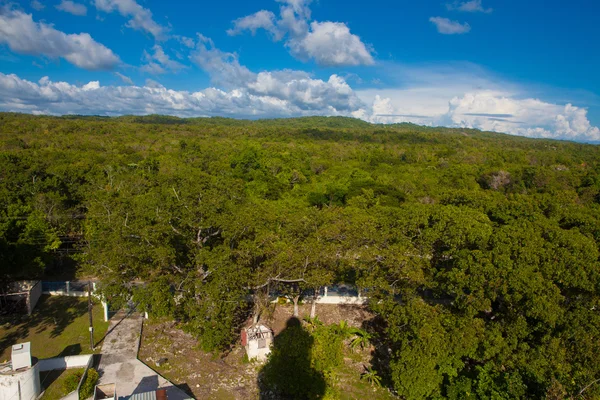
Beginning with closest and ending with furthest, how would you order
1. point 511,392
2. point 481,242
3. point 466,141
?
1. point 511,392
2. point 481,242
3. point 466,141

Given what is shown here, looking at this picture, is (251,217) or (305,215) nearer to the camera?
(251,217)

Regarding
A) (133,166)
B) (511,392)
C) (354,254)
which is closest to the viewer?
(511,392)

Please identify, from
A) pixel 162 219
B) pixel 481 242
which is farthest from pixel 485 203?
pixel 162 219

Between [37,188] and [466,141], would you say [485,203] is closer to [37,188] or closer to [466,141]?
[37,188]

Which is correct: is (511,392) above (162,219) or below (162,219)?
below

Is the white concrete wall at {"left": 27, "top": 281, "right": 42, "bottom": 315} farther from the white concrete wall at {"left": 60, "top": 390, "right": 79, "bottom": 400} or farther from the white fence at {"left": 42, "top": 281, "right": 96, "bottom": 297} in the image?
the white concrete wall at {"left": 60, "top": 390, "right": 79, "bottom": 400}

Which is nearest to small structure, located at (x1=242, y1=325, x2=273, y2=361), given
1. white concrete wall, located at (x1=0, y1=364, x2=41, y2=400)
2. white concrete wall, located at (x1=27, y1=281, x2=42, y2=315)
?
white concrete wall, located at (x1=0, y1=364, x2=41, y2=400)
